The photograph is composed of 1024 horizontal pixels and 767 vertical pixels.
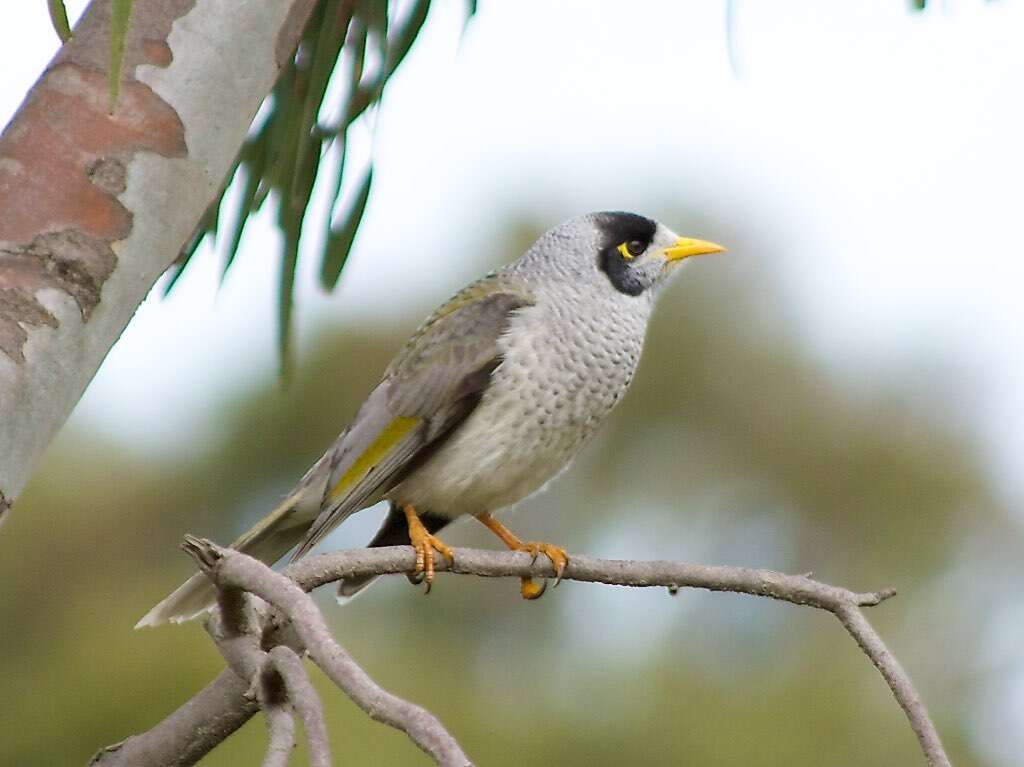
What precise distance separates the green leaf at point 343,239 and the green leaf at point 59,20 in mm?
1021

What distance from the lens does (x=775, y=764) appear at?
33.0 feet

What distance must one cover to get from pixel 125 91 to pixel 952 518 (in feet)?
36.4

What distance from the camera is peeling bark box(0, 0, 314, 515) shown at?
8.52 ft

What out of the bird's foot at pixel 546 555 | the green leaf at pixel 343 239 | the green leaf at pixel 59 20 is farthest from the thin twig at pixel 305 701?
the green leaf at pixel 343 239

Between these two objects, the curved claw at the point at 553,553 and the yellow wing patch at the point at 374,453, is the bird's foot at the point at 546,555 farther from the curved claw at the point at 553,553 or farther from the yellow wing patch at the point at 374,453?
the yellow wing patch at the point at 374,453

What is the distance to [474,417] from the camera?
4754 millimetres

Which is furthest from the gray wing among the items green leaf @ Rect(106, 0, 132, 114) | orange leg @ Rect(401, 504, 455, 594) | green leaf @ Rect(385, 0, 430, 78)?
green leaf @ Rect(106, 0, 132, 114)

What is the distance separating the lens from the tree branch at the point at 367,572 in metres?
2.06

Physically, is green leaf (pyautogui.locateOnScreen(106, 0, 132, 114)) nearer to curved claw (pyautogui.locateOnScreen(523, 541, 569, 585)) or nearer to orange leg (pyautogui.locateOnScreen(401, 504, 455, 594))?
orange leg (pyautogui.locateOnScreen(401, 504, 455, 594))

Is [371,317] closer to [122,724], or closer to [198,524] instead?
[198,524]

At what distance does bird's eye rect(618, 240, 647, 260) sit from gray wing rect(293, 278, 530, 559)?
1.64 ft

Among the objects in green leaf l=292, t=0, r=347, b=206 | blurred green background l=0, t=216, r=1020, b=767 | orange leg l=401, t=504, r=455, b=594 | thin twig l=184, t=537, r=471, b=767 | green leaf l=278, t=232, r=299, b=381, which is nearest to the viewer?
thin twig l=184, t=537, r=471, b=767

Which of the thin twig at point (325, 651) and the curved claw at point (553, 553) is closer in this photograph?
the thin twig at point (325, 651)

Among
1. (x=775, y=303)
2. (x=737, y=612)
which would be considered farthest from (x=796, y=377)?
(x=737, y=612)
